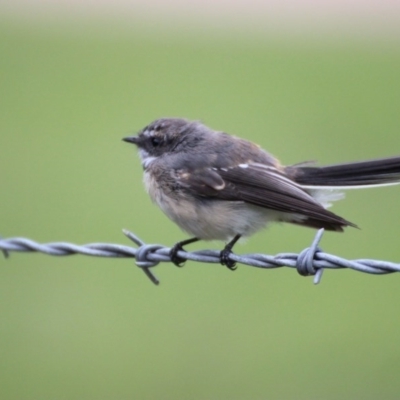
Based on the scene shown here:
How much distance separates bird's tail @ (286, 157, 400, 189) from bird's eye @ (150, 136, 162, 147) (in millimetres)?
1025

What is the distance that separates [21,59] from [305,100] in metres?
6.38

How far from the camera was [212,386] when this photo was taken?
316 inches

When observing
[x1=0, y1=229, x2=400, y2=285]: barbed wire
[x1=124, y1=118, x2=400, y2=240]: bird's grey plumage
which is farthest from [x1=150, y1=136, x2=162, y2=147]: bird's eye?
[x1=0, y1=229, x2=400, y2=285]: barbed wire

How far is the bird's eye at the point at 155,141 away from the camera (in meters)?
6.56

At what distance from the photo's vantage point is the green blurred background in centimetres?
831

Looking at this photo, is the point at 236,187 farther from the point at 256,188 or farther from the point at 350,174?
the point at 350,174

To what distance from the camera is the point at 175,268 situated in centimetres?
1016

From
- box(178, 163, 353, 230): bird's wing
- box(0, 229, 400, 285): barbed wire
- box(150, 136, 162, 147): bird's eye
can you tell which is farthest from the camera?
box(150, 136, 162, 147): bird's eye

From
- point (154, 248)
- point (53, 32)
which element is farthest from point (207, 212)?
point (53, 32)

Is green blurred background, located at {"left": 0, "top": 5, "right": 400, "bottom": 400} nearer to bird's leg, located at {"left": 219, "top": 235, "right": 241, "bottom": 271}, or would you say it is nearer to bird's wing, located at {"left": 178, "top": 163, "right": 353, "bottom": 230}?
bird's wing, located at {"left": 178, "top": 163, "right": 353, "bottom": 230}

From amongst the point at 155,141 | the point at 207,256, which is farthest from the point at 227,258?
the point at 155,141

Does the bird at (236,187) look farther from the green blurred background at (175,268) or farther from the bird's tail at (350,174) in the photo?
the green blurred background at (175,268)

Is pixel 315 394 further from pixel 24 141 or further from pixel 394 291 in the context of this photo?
pixel 24 141

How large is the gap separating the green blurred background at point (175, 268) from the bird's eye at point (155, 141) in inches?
33.4
